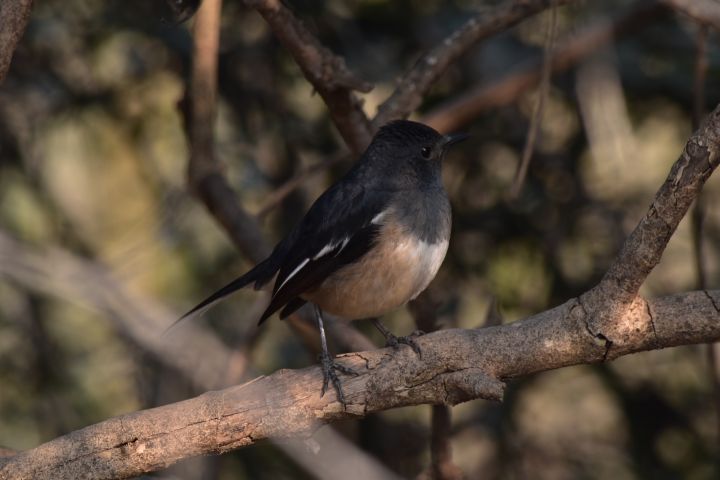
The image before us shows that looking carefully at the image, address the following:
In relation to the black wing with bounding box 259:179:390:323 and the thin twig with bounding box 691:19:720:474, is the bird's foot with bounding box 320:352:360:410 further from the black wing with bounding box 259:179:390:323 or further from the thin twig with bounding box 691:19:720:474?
the thin twig with bounding box 691:19:720:474

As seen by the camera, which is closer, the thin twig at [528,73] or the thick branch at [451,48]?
the thick branch at [451,48]

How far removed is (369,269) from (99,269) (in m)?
1.46

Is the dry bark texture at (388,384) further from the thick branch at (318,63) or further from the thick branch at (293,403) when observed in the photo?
the thick branch at (318,63)

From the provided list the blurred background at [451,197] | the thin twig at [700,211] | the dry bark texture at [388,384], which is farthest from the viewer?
the blurred background at [451,197]

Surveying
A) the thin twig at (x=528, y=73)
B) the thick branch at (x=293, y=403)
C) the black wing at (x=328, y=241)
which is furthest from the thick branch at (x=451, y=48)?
the thick branch at (x=293, y=403)

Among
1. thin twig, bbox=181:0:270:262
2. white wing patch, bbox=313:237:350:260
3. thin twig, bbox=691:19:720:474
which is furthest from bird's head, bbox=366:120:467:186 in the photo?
thin twig, bbox=691:19:720:474

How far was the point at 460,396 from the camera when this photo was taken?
2.99 meters

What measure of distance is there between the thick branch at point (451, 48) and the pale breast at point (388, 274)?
610mm

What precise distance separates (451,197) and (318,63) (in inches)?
72.4

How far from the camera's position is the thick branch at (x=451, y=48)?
4.25 metres

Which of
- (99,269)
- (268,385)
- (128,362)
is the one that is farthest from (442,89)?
(99,269)

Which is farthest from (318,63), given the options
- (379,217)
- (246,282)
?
(246,282)

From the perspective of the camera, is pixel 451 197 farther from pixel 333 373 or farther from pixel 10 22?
pixel 10 22

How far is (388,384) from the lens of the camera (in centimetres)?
311
